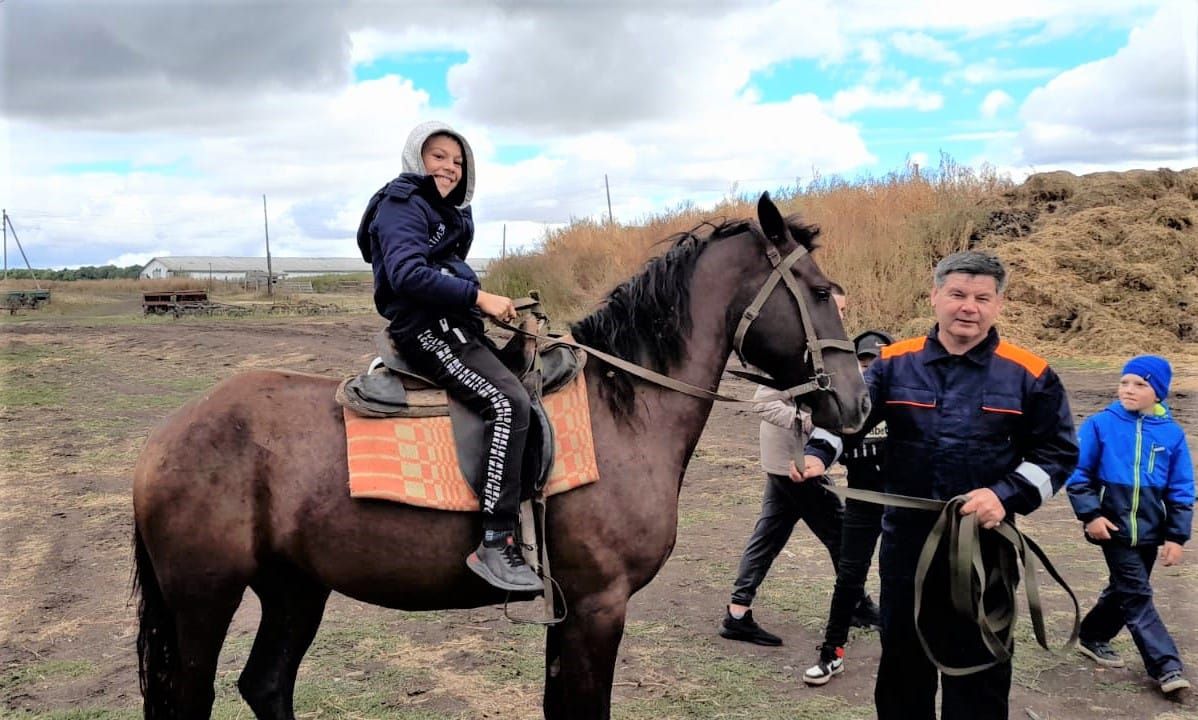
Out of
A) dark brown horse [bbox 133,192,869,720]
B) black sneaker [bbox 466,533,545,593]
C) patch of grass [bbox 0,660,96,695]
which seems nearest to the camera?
black sneaker [bbox 466,533,545,593]

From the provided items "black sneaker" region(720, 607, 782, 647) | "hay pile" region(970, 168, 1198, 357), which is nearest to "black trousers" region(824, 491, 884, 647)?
"black sneaker" region(720, 607, 782, 647)

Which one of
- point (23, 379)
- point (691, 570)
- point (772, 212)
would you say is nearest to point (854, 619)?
point (691, 570)

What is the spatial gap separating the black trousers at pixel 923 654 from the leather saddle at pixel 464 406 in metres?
1.43

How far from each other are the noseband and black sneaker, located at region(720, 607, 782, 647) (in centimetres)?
220

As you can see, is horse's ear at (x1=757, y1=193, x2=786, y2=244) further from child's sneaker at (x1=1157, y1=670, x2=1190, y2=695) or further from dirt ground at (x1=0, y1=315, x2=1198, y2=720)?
child's sneaker at (x1=1157, y1=670, x2=1190, y2=695)

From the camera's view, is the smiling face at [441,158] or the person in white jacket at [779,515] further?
the person in white jacket at [779,515]

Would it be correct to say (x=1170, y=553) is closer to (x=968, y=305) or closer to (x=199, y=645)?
(x=968, y=305)

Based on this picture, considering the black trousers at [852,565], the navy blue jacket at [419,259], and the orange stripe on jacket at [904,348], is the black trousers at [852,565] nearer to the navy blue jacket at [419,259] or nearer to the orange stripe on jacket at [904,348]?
the orange stripe on jacket at [904,348]

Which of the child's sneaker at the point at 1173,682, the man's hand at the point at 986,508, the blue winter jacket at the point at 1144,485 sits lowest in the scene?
the child's sneaker at the point at 1173,682

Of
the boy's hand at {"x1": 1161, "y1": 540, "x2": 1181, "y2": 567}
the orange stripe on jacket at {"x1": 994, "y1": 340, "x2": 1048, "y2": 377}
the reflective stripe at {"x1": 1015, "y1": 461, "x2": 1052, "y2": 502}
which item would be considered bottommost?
the boy's hand at {"x1": 1161, "y1": 540, "x2": 1181, "y2": 567}

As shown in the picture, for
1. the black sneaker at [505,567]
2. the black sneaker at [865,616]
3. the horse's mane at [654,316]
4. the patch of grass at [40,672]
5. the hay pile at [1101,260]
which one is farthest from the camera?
the hay pile at [1101,260]

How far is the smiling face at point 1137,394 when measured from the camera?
4375mm

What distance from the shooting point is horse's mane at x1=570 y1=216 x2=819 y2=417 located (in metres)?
3.49

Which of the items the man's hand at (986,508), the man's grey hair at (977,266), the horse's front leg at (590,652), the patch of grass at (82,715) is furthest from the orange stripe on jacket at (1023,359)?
the patch of grass at (82,715)
